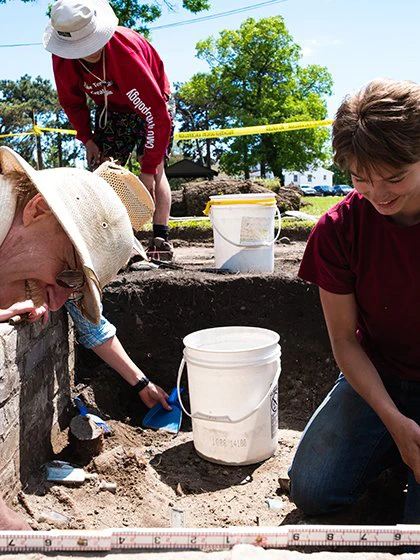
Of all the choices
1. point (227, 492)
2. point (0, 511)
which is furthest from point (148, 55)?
point (0, 511)

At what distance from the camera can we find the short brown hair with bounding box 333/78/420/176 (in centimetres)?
172

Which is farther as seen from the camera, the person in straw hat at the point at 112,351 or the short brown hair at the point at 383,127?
the person in straw hat at the point at 112,351

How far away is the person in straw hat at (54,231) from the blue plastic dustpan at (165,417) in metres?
2.01

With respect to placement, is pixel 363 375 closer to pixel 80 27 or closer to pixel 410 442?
pixel 410 442

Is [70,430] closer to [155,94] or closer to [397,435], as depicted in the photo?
[397,435]

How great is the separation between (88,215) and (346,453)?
4.51ft

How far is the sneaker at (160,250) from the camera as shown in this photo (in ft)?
14.9

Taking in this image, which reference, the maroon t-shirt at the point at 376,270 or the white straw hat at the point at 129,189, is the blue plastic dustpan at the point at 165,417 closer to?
the maroon t-shirt at the point at 376,270

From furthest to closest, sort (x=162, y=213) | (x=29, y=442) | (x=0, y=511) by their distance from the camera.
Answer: (x=162, y=213) → (x=29, y=442) → (x=0, y=511)

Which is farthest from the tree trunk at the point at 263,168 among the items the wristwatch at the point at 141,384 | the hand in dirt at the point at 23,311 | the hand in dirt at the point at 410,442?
the hand in dirt at the point at 410,442

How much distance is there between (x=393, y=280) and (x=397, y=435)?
0.53 meters

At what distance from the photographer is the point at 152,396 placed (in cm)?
355

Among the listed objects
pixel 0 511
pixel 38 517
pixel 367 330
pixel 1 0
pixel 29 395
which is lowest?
pixel 38 517

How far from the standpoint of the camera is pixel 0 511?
1.46 metres
